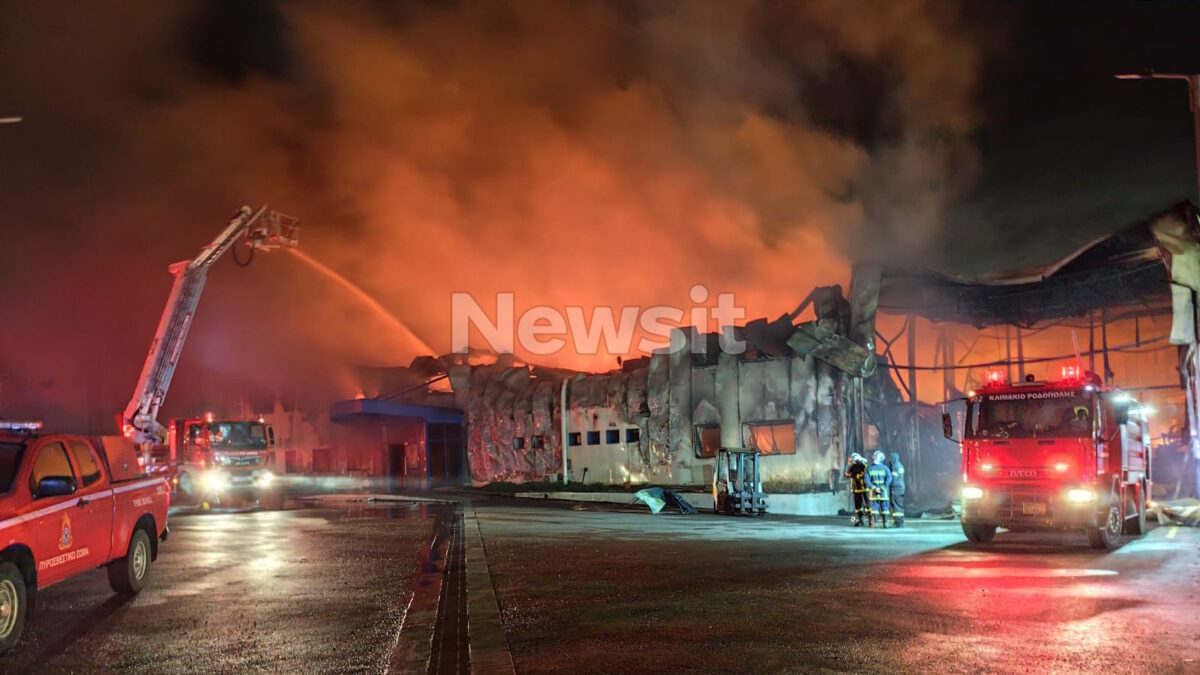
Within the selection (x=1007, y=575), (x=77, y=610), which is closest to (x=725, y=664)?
(x=1007, y=575)

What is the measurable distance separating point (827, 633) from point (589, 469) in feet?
81.0

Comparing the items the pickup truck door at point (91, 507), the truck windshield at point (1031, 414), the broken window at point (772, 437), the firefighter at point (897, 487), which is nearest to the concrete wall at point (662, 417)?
the broken window at point (772, 437)

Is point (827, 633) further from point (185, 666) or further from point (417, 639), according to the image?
point (185, 666)

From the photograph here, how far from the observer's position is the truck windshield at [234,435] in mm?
24344

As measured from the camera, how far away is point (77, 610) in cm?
859

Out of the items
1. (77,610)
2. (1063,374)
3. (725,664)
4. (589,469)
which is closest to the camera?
(725,664)

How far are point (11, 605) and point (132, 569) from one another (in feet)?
8.74

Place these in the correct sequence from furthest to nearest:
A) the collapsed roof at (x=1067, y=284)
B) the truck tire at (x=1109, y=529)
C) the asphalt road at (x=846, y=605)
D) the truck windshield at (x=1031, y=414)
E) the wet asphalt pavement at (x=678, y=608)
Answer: the collapsed roof at (x=1067, y=284) < the truck windshield at (x=1031, y=414) < the truck tire at (x=1109, y=529) < the wet asphalt pavement at (x=678, y=608) < the asphalt road at (x=846, y=605)

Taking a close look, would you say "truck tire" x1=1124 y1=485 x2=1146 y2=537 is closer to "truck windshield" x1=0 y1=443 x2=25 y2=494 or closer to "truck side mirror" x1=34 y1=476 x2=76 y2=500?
"truck side mirror" x1=34 y1=476 x2=76 y2=500

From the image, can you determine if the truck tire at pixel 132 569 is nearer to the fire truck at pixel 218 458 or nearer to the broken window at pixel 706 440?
the fire truck at pixel 218 458

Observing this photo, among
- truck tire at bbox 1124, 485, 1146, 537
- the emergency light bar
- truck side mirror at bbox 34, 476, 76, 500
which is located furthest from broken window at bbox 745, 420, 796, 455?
truck side mirror at bbox 34, 476, 76, 500

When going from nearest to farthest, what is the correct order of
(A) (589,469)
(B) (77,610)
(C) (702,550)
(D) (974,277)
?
(B) (77,610) → (C) (702,550) → (D) (974,277) → (A) (589,469)

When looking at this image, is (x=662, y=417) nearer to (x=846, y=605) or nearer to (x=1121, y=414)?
(x=1121, y=414)

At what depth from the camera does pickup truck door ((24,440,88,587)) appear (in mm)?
7234
